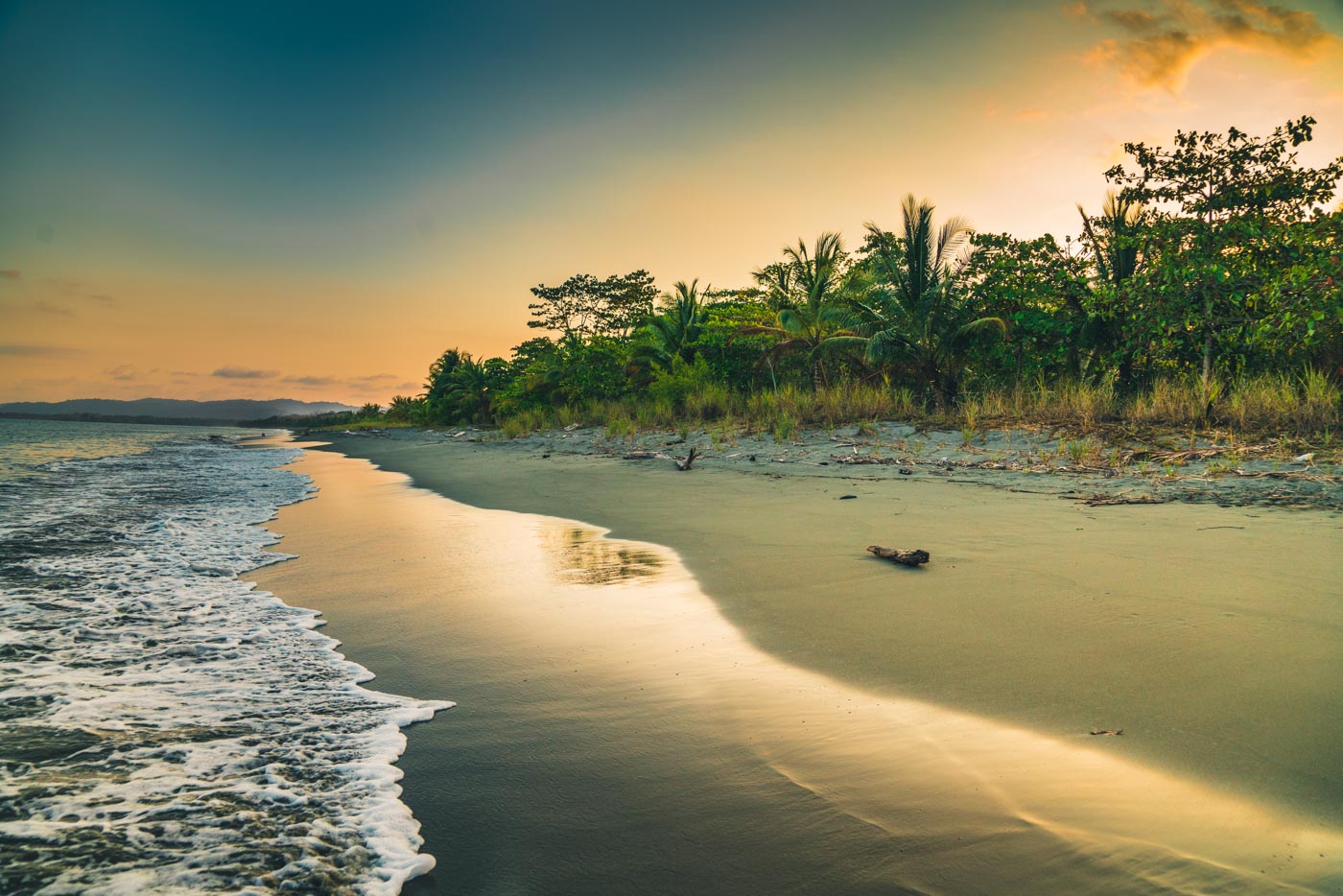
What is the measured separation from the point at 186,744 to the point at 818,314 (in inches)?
784

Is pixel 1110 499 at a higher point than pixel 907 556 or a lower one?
higher

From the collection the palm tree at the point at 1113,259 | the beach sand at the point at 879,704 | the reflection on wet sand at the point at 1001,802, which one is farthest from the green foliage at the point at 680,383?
the reflection on wet sand at the point at 1001,802

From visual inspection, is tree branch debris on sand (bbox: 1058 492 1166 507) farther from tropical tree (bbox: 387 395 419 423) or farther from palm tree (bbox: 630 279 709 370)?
tropical tree (bbox: 387 395 419 423)

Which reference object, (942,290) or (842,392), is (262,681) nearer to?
(842,392)

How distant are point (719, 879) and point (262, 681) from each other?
2.60 metres

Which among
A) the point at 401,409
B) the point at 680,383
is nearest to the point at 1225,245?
the point at 680,383

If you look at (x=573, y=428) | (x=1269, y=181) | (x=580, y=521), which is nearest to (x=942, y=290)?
(x=1269, y=181)

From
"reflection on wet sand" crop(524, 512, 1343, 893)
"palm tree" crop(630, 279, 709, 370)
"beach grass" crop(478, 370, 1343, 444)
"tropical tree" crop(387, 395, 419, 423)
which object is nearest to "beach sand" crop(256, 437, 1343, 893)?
"reflection on wet sand" crop(524, 512, 1343, 893)

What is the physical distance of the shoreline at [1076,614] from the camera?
2.34m

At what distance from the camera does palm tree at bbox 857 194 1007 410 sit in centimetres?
1728

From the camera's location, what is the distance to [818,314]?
2062 cm

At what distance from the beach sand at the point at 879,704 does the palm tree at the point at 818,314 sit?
14.1 meters

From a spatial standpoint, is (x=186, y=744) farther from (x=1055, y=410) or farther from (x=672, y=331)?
(x=672, y=331)

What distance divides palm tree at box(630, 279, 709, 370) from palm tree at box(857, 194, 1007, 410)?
25.8 ft
